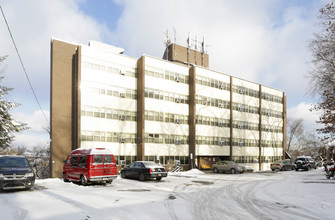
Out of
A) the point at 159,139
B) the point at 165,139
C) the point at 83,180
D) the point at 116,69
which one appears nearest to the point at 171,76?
the point at 116,69

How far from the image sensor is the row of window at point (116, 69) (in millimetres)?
28664

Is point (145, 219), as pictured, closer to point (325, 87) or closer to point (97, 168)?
point (97, 168)

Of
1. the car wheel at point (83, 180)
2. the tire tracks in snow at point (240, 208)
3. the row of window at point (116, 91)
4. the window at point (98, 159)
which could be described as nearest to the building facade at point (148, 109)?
the row of window at point (116, 91)

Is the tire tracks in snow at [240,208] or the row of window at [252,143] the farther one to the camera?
the row of window at [252,143]

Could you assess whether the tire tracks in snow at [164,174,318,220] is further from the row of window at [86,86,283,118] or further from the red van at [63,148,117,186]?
the row of window at [86,86,283,118]

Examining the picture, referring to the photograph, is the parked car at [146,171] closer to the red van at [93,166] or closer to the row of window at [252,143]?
the red van at [93,166]

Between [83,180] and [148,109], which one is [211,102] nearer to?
[148,109]

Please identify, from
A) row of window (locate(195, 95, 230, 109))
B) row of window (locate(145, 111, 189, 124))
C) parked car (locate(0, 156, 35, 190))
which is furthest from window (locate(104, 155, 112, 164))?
row of window (locate(195, 95, 230, 109))

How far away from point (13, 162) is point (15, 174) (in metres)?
1.48

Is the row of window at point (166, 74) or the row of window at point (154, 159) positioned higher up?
the row of window at point (166, 74)

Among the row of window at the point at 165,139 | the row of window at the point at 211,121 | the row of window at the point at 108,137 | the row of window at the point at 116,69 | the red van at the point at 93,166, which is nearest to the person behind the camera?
the red van at the point at 93,166

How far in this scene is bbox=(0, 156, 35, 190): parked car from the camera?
12.1 metres

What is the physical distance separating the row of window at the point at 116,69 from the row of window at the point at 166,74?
1.82 meters

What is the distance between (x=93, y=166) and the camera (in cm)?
1587
